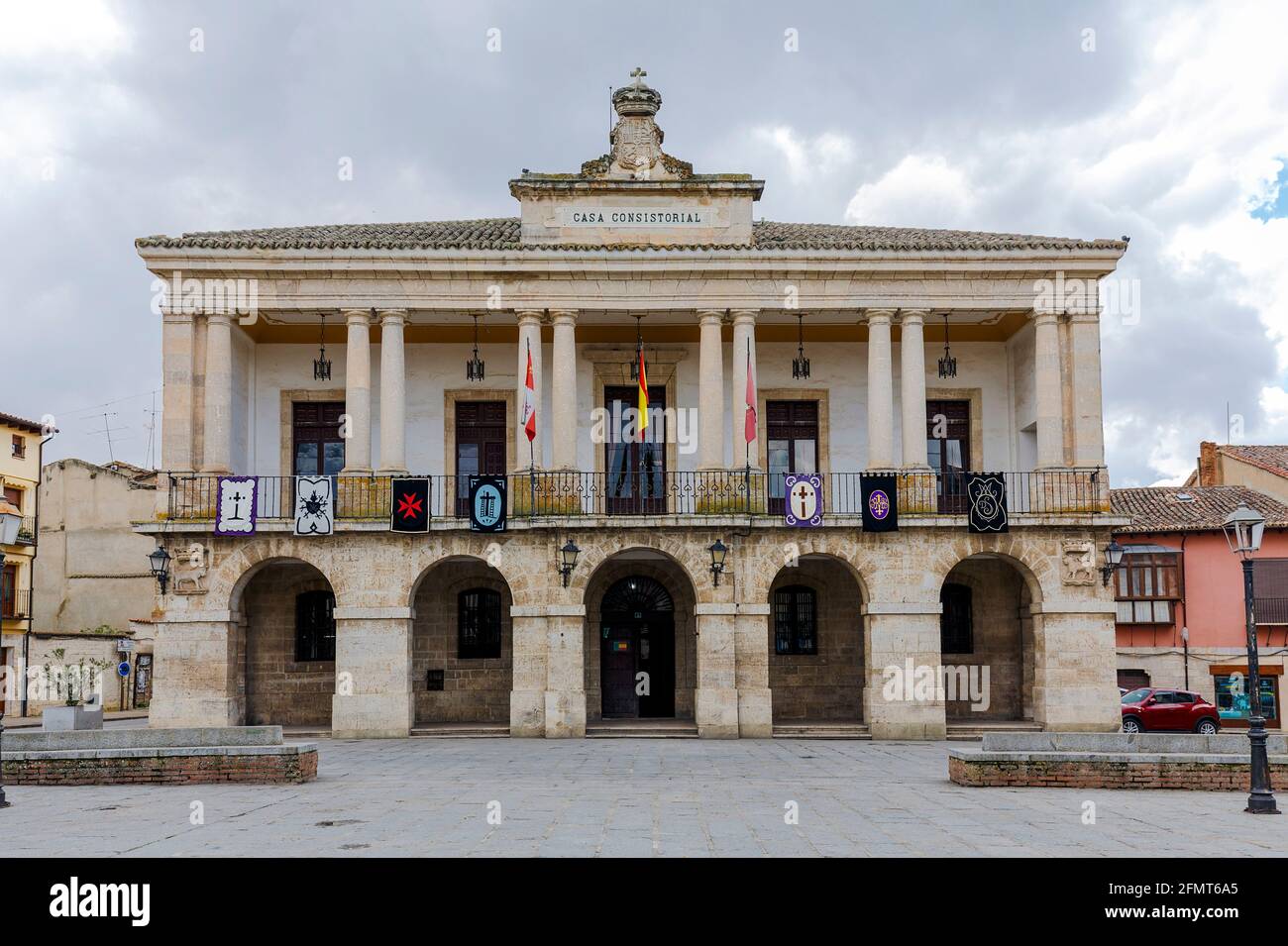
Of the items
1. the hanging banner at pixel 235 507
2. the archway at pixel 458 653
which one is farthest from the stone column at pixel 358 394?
the archway at pixel 458 653

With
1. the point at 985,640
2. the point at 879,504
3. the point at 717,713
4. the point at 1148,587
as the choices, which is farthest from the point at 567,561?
the point at 1148,587

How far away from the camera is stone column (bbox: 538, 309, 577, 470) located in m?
24.6

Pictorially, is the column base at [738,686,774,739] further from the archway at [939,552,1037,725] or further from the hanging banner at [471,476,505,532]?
the hanging banner at [471,476,505,532]

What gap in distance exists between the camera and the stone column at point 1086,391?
81.6 feet

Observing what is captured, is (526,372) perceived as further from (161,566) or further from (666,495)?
(161,566)

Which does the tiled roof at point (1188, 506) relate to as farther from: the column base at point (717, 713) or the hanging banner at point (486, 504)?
the hanging banner at point (486, 504)

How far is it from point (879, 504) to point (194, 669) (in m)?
13.9

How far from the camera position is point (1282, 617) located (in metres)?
31.2

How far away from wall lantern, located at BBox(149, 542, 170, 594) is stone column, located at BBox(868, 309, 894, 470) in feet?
46.2

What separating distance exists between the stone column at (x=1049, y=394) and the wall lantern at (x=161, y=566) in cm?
1759

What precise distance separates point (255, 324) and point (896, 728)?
1586 cm

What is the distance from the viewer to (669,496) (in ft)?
83.5

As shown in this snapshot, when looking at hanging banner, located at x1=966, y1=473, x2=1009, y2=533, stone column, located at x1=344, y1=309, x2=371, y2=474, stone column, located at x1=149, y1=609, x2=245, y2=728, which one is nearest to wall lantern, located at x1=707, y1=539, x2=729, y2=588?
hanging banner, located at x1=966, y1=473, x2=1009, y2=533

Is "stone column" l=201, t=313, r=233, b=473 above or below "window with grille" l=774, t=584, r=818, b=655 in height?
above
